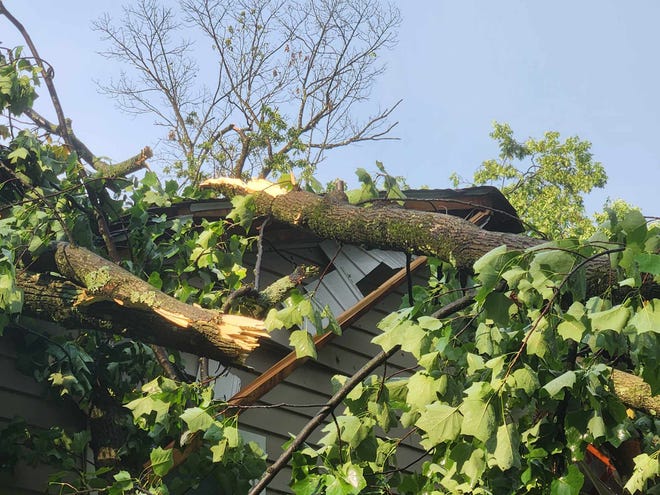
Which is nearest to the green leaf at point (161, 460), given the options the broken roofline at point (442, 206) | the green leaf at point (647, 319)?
the broken roofline at point (442, 206)

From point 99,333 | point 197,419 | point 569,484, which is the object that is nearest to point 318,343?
point 99,333

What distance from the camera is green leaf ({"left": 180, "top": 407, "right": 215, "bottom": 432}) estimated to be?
3303 mm

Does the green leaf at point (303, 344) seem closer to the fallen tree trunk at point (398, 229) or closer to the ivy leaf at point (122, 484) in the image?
the fallen tree trunk at point (398, 229)

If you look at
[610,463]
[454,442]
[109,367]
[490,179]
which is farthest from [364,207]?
[490,179]

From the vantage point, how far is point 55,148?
571 centimetres

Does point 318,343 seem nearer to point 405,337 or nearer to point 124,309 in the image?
point 124,309

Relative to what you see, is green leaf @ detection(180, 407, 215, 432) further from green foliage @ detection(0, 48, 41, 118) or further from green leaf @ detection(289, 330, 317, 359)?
green foliage @ detection(0, 48, 41, 118)

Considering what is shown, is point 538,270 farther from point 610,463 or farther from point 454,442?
point 610,463

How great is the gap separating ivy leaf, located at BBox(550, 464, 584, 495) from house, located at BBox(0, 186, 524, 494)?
2081mm

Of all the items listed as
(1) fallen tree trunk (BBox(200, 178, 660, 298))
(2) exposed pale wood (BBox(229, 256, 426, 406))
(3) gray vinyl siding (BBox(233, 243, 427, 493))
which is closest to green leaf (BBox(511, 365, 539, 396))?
(1) fallen tree trunk (BBox(200, 178, 660, 298))

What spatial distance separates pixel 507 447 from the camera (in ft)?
8.37

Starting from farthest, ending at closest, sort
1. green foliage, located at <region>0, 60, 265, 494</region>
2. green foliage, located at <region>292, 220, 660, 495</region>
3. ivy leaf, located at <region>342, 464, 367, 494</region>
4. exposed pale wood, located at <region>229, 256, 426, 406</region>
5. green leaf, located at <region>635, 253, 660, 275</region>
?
1. exposed pale wood, located at <region>229, 256, 426, 406</region>
2. green foliage, located at <region>0, 60, 265, 494</region>
3. ivy leaf, located at <region>342, 464, 367, 494</region>
4. green foliage, located at <region>292, 220, 660, 495</region>
5. green leaf, located at <region>635, 253, 660, 275</region>

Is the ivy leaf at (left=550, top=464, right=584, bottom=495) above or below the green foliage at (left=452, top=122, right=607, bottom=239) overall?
below

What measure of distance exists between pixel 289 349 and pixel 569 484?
10.8 ft
